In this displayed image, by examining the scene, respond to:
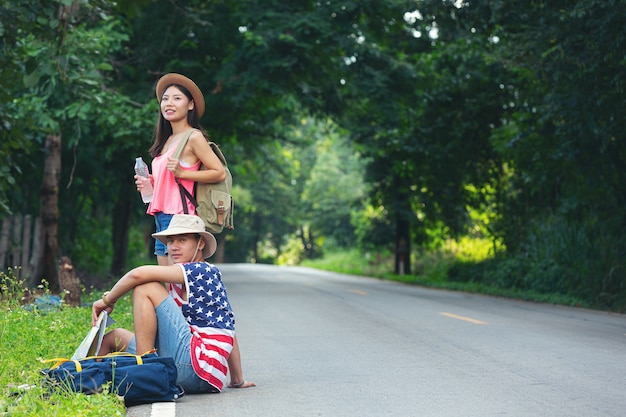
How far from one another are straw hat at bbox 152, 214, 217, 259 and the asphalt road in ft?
3.57

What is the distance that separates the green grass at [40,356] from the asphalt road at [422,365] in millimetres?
489

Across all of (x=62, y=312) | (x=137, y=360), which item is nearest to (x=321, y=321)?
(x=62, y=312)

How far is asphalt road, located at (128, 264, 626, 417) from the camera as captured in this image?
6.11 meters

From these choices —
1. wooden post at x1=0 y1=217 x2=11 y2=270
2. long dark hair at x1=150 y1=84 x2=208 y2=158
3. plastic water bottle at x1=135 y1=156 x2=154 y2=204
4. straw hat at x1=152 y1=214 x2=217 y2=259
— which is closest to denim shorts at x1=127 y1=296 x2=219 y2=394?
straw hat at x1=152 y1=214 x2=217 y2=259

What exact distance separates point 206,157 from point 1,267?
9366 mm

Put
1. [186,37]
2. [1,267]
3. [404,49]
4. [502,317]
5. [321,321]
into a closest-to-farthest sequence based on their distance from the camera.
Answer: [321,321] < [502,317] < [1,267] < [186,37] < [404,49]

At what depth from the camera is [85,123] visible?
1711 centimetres

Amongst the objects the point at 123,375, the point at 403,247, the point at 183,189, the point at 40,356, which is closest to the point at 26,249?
the point at 40,356

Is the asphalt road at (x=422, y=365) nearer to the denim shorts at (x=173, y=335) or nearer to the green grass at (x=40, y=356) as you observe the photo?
the denim shorts at (x=173, y=335)

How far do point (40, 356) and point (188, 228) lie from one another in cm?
190

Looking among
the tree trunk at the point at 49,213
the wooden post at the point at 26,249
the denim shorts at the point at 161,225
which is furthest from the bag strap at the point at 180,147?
the wooden post at the point at 26,249

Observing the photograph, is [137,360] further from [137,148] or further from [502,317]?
[137,148]

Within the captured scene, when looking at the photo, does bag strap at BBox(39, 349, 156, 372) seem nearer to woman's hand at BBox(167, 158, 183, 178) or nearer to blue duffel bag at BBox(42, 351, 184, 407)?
blue duffel bag at BBox(42, 351, 184, 407)

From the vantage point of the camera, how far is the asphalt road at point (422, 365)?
20.0 feet
